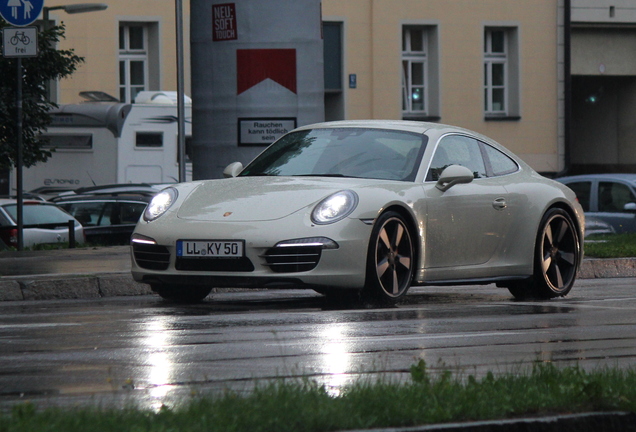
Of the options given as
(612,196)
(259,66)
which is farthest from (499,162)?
(612,196)

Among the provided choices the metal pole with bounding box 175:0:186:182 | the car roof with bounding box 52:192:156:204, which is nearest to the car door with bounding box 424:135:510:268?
the metal pole with bounding box 175:0:186:182

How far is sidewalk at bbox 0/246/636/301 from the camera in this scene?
32.8 ft

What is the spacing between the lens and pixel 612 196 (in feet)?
67.1

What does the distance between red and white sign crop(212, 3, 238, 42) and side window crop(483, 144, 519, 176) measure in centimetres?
403

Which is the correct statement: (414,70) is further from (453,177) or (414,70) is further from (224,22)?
(453,177)

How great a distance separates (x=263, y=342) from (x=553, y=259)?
4.28 m

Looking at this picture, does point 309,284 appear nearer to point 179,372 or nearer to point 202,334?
point 202,334

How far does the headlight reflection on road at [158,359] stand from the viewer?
16.2ft

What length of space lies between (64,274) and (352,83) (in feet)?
85.4

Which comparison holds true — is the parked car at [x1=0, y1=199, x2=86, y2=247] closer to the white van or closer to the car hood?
Result: the white van

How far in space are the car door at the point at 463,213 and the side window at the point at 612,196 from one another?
10910mm

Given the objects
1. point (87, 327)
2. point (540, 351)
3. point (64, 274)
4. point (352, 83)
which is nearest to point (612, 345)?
point (540, 351)

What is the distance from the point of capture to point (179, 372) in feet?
17.8

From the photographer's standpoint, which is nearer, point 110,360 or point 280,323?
point 110,360
